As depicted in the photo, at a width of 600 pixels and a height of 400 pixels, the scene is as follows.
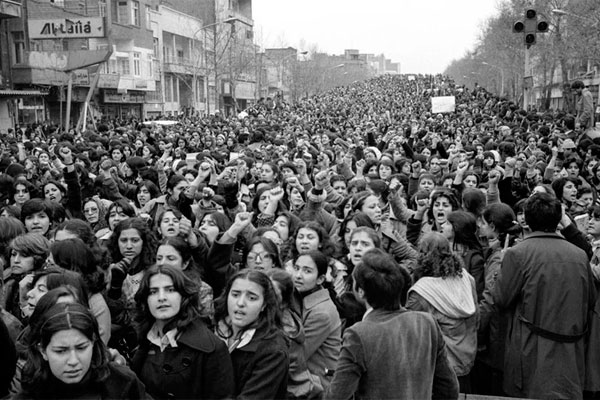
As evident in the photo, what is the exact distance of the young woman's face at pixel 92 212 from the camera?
6.97m

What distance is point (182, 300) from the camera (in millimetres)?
3414

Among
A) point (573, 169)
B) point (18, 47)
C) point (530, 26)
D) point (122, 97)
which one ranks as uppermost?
point (18, 47)

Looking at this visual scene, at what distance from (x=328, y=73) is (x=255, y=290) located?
326ft

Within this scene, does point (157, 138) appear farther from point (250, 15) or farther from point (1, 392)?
point (250, 15)

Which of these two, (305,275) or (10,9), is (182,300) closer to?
(305,275)

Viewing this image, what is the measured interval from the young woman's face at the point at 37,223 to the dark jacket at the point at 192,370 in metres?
3.12

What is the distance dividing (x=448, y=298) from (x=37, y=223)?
12.8 ft

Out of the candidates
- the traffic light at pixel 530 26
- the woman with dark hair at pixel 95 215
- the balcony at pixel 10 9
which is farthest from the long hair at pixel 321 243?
the balcony at pixel 10 9

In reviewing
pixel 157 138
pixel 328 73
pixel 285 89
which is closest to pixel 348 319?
pixel 157 138

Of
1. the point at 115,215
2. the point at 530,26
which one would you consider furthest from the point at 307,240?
the point at 530,26

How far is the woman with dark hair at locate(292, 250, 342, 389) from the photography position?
3709mm

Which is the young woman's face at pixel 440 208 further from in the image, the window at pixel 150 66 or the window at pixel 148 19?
the window at pixel 148 19

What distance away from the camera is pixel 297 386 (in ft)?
11.3

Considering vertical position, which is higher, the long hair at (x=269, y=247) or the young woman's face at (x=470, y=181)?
the young woman's face at (x=470, y=181)
